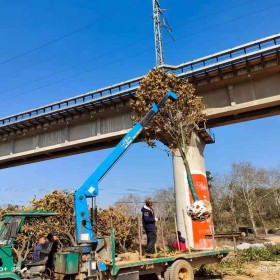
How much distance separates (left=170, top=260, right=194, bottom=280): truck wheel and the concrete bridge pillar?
8240mm

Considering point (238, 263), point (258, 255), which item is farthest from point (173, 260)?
point (258, 255)

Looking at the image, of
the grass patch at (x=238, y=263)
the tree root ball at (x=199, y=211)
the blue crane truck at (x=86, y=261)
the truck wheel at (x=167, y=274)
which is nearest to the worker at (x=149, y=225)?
the blue crane truck at (x=86, y=261)

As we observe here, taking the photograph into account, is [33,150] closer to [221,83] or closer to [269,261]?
[221,83]

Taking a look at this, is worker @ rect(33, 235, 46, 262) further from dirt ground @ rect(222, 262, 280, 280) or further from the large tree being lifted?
the large tree being lifted

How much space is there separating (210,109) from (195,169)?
3547mm

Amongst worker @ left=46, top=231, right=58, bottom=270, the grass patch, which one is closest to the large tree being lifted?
the grass patch

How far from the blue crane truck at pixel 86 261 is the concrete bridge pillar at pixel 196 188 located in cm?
831

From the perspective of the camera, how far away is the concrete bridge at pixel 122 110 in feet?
56.4

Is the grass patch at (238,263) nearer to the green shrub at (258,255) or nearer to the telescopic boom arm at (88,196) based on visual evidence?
the green shrub at (258,255)

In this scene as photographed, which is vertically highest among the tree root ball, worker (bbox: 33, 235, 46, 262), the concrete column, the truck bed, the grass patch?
the concrete column

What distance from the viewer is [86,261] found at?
23.5ft

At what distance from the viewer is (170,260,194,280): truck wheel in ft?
26.1

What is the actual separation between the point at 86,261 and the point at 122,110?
14986 mm

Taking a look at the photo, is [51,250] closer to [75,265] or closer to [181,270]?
[75,265]
